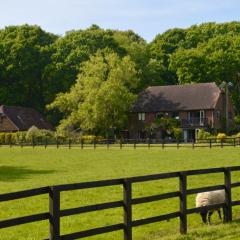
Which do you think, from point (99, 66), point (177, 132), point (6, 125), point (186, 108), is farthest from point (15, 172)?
point (6, 125)

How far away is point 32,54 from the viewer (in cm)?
9719

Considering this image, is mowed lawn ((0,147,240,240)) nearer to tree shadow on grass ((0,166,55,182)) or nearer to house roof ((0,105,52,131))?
tree shadow on grass ((0,166,55,182))

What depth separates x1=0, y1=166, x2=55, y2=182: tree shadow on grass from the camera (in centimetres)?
2674

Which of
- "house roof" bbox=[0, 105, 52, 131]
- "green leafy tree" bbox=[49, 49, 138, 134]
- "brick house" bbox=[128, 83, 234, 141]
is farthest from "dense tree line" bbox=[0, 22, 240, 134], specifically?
"brick house" bbox=[128, 83, 234, 141]

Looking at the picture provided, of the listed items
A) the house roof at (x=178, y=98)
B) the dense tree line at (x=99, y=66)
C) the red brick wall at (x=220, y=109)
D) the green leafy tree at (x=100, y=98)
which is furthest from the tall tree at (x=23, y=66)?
the red brick wall at (x=220, y=109)

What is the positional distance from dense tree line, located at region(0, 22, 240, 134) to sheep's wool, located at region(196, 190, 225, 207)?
2464 inches

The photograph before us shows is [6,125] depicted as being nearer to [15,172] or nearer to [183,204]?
[15,172]

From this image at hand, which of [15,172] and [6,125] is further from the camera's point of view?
[6,125]

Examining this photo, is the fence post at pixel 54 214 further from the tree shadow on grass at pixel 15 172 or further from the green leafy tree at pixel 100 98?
the green leafy tree at pixel 100 98

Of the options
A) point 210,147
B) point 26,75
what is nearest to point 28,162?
point 210,147

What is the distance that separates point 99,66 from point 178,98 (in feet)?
46.6

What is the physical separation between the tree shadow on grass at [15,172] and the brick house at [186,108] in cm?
4882

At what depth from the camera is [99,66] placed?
3078 inches

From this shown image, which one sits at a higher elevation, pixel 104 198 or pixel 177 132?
pixel 177 132
